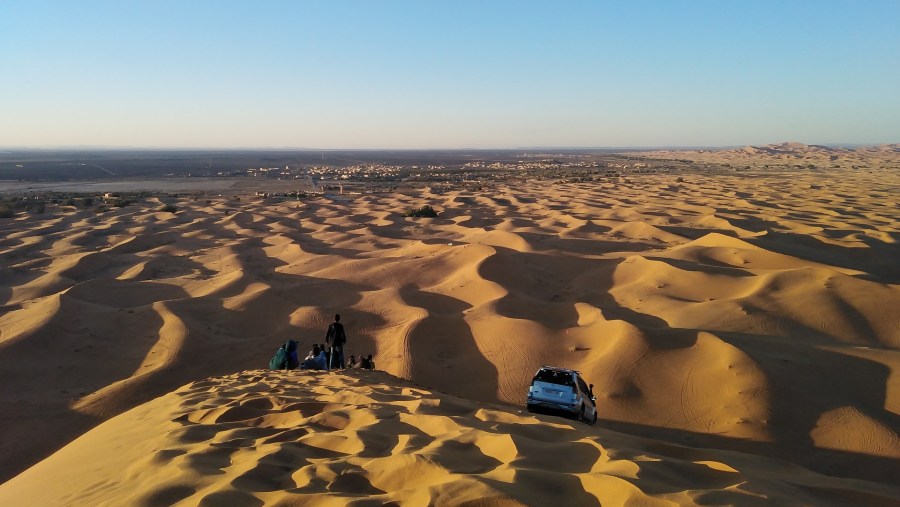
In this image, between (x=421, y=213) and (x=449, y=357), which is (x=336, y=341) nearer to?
(x=449, y=357)

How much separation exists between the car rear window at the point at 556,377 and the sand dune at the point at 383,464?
121 cm

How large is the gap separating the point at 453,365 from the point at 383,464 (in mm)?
7234

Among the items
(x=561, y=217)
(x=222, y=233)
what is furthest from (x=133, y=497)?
(x=561, y=217)

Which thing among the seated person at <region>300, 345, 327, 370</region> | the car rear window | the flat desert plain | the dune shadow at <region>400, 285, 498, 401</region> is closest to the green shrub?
the flat desert plain

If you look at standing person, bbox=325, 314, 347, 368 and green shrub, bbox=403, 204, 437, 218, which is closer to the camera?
standing person, bbox=325, 314, 347, 368

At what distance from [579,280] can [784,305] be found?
600cm

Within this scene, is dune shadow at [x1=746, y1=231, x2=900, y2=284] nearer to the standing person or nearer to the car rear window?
the car rear window

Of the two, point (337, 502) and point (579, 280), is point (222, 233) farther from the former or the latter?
point (337, 502)

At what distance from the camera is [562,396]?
8359 millimetres

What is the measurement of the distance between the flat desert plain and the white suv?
0.57m

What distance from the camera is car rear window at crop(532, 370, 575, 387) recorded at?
8586 mm

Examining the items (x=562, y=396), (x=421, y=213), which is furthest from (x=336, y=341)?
(x=421, y=213)

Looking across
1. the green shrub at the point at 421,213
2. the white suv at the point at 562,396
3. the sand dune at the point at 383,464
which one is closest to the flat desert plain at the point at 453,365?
the sand dune at the point at 383,464

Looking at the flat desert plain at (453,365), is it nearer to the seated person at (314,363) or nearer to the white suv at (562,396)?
the white suv at (562,396)
